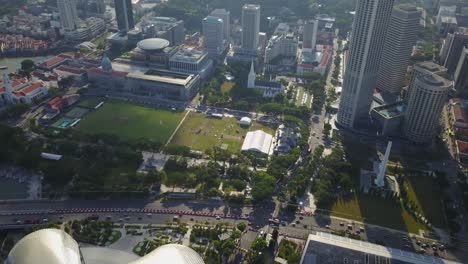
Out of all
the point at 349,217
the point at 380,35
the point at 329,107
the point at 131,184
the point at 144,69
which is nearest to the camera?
the point at 349,217

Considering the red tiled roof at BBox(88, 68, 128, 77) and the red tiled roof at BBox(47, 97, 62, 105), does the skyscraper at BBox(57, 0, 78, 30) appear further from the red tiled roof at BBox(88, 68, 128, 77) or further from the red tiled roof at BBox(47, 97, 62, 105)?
the red tiled roof at BBox(47, 97, 62, 105)

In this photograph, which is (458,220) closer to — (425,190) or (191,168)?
(425,190)

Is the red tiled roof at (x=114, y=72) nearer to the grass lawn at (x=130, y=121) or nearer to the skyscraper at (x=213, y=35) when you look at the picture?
the grass lawn at (x=130, y=121)

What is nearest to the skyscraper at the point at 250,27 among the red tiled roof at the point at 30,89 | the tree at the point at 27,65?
the red tiled roof at the point at 30,89

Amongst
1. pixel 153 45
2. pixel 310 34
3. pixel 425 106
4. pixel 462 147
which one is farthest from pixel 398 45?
pixel 153 45

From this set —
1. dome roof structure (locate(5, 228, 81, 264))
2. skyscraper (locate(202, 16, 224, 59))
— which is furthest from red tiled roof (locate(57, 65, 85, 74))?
dome roof structure (locate(5, 228, 81, 264))

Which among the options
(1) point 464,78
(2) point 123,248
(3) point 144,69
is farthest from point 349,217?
(3) point 144,69

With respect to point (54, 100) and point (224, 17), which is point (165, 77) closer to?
point (54, 100)
